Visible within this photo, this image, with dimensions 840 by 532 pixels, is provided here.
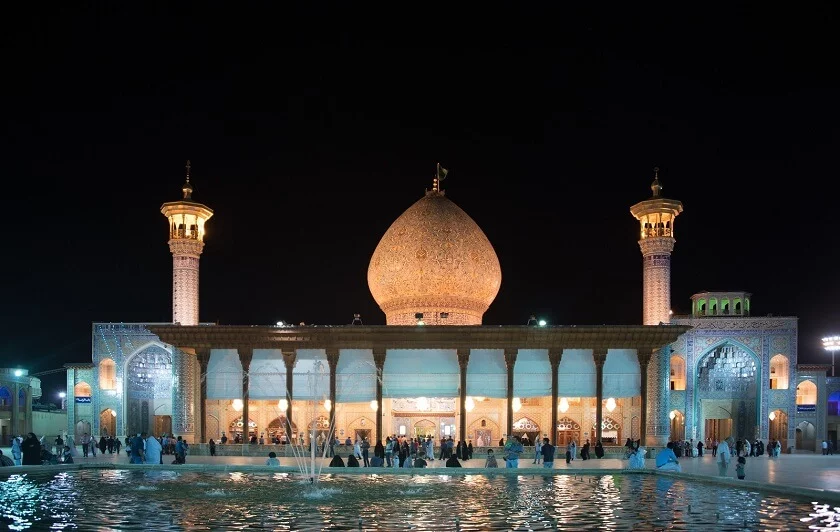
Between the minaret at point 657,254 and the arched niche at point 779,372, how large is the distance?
6.50 m

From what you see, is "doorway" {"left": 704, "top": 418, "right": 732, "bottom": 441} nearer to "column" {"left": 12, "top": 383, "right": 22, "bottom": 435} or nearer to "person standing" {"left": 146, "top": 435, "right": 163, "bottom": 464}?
"person standing" {"left": 146, "top": 435, "right": 163, "bottom": 464}

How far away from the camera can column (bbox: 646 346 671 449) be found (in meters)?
30.2


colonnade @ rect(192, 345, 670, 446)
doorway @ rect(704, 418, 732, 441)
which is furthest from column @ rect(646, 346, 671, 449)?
doorway @ rect(704, 418, 732, 441)

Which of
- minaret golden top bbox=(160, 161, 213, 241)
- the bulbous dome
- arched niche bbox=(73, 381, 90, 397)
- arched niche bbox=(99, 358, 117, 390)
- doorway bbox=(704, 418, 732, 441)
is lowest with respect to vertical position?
doorway bbox=(704, 418, 732, 441)

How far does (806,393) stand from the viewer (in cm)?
3897

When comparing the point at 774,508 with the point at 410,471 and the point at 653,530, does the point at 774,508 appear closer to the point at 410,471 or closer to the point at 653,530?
the point at 653,530

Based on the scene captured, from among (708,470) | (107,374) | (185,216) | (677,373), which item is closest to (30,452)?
(185,216)

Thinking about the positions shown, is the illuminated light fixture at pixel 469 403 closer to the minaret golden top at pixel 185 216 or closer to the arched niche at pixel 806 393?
the minaret golden top at pixel 185 216

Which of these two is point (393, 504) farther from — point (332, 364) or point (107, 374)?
point (107, 374)

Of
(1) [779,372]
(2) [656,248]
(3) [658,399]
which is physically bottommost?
(3) [658,399]

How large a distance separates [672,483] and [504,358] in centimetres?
1185

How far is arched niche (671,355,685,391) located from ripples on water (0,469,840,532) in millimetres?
18576

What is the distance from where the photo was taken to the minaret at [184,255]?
34.4 meters

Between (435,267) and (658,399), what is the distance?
31.2 ft
